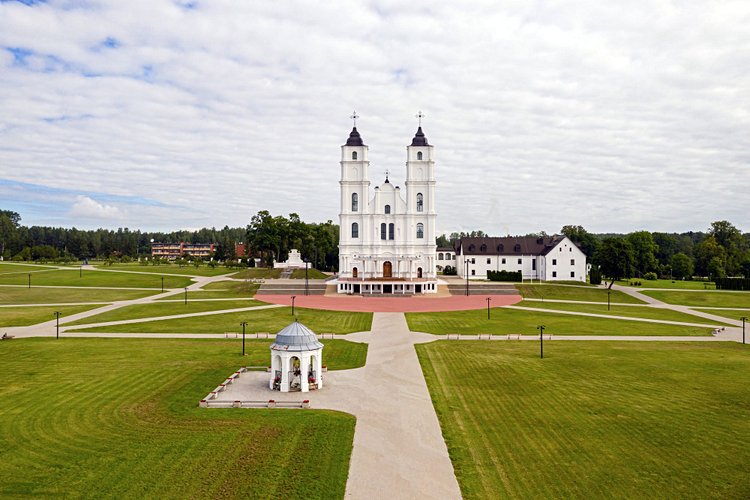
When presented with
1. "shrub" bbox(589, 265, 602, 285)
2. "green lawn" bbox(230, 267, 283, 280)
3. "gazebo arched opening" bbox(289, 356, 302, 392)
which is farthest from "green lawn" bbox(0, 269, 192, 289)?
"shrub" bbox(589, 265, 602, 285)

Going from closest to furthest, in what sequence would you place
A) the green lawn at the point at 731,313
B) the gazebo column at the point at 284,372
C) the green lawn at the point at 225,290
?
the gazebo column at the point at 284,372 < the green lawn at the point at 731,313 < the green lawn at the point at 225,290

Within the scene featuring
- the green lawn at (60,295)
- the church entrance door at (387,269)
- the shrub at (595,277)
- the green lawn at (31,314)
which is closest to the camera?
the green lawn at (31,314)

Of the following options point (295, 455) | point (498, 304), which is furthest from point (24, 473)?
point (498, 304)

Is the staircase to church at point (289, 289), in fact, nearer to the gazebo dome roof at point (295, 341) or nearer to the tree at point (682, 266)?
the gazebo dome roof at point (295, 341)

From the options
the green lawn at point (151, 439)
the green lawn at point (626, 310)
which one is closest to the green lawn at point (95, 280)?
the green lawn at point (151, 439)

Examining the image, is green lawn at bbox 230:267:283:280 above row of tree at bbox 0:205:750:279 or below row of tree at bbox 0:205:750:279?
below

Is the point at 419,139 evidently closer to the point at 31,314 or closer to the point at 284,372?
the point at 31,314

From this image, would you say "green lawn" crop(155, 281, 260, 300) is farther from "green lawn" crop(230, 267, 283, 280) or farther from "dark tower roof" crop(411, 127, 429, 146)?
"dark tower roof" crop(411, 127, 429, 146)
